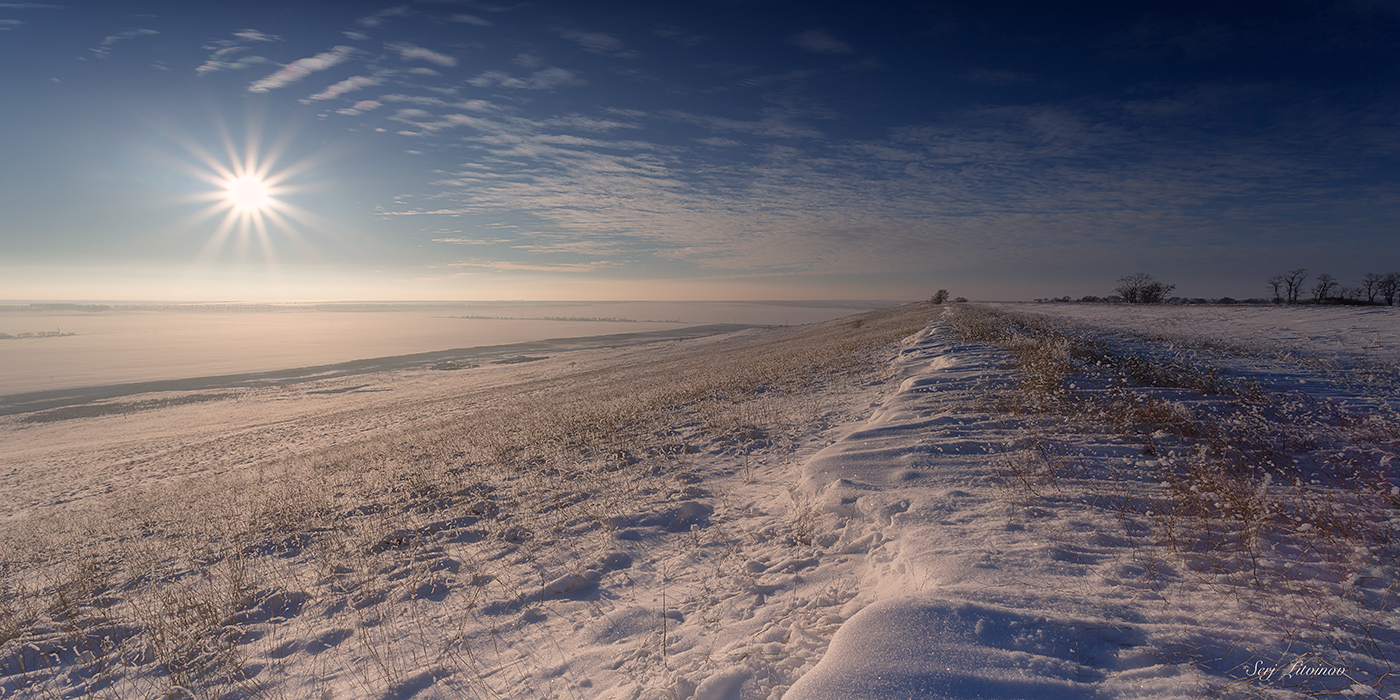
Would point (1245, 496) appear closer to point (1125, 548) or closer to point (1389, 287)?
point (1125, 548)

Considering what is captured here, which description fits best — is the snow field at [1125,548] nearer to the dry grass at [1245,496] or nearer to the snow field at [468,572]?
the dry grass at [1245,496]

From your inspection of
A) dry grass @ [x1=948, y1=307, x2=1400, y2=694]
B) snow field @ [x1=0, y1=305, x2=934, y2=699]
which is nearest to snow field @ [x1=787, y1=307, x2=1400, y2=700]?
dry grass @ [x1=948, y1=307, x2=1400, y2=694]

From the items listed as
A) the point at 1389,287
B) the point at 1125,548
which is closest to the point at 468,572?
the point at 1125,548

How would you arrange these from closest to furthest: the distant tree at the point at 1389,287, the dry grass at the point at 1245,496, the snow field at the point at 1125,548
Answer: the snow field at the point at 1125,548
the dry grass at the point at 1245,496
the distant tree at the point at 1389,287

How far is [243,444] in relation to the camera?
70.5ft

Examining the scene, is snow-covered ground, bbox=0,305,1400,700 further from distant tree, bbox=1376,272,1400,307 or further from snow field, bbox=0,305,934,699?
distant tree, bbox=1376,272,1400,307

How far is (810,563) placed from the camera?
4547mm

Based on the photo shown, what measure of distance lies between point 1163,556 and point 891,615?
7.09 feet

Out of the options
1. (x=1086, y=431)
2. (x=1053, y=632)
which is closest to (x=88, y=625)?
(x=1053, y=632)

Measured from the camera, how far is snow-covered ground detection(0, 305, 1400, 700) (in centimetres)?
288

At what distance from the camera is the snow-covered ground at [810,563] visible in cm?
288

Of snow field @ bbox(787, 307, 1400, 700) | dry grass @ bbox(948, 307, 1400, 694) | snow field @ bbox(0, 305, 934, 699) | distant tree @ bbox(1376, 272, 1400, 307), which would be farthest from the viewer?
distant tree @ bbox(1376, 272, 1400, 307)

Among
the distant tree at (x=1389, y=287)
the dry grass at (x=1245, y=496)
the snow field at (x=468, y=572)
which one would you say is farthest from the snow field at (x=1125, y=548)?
the distant tree at (x=1389, y=287)

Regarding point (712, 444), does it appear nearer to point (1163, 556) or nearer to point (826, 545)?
point (826, 545)
